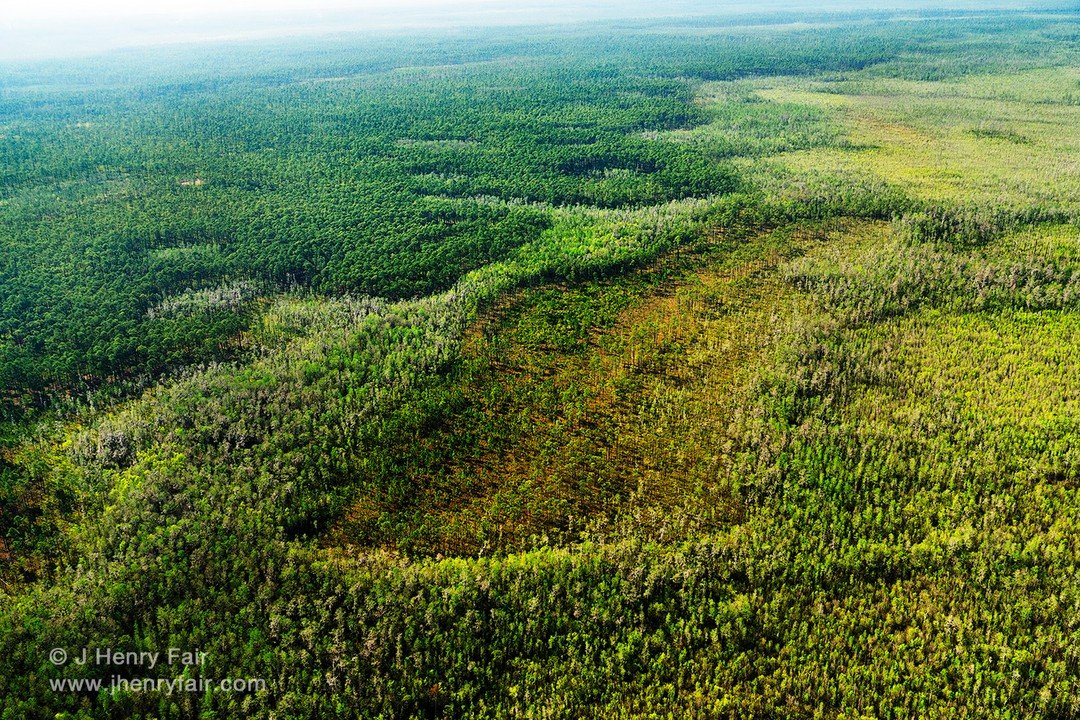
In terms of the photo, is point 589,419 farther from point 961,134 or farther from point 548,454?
point 961,134

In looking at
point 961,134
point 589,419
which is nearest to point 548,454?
point 589,419

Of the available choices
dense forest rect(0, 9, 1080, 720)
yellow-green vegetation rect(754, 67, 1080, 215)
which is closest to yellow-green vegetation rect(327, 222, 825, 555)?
dense forest rect(0, 9, 1080, 720)

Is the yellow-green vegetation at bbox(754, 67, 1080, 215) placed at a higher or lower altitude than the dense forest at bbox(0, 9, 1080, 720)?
higher

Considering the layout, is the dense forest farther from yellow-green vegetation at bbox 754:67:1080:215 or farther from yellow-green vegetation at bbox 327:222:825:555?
yellow-green vegetation at bbox 754:67:1080:215

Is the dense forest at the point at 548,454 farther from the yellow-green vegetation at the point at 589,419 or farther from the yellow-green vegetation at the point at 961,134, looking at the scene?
the yellow-green vegetation at the point at 961,134

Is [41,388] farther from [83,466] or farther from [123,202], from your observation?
[123,202]

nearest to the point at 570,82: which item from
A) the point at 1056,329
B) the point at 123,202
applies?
the point at 123,202

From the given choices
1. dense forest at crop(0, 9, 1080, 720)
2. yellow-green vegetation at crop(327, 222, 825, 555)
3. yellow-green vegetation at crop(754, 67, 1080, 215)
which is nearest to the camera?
dense forest at crop(0, 9, 1080, 720)

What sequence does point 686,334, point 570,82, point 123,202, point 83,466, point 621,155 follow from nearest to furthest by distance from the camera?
point 83,466 < point 686,334 < point 123,202 < point 621,155 < point 570,82
